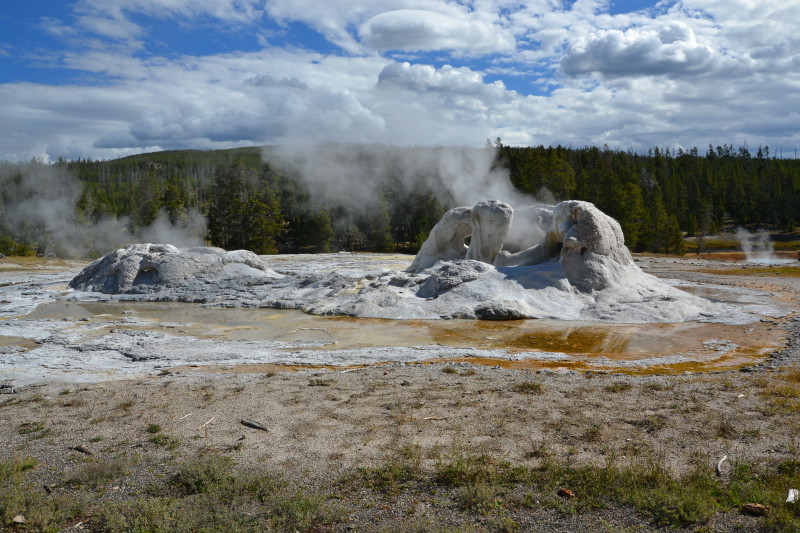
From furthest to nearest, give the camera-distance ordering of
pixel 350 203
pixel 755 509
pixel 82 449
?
pixel 350 203 < pixel 82 449 < pixel 755 509

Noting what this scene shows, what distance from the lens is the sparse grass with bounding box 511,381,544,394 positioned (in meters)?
7.40

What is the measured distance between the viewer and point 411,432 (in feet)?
19.3

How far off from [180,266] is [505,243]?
11171 millimetres

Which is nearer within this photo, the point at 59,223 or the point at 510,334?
the point at 510,334

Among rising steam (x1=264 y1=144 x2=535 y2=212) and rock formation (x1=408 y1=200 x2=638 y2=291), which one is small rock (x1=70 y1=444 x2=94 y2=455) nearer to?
rock formation (x1=408 y1=200 x2=638 y2=291)

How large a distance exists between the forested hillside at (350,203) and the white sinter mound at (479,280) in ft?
69.3

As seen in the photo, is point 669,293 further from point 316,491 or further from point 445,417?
point 316,491

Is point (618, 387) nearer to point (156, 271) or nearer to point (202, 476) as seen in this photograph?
point (202, 476)

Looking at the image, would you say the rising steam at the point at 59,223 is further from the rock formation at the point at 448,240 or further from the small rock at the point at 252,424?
the small rock at the point at 252,424

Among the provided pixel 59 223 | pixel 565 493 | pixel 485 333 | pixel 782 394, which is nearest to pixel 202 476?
pixel 565 493

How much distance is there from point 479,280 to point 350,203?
3564 cm

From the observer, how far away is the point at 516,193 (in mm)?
43531

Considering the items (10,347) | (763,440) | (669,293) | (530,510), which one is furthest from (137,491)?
(669,293)

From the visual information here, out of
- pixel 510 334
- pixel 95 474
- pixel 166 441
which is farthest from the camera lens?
pixel 510 334
